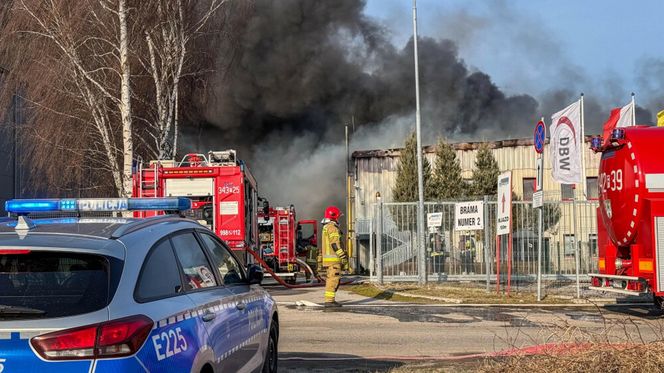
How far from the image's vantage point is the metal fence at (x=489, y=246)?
15469 millimetres

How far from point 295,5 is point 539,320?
15.0m

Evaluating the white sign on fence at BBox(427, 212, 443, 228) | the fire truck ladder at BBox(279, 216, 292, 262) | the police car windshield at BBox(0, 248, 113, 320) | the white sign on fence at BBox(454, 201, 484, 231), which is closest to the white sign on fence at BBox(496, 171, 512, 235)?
the white sign on fence at BBox(454, 201, 484, 231)

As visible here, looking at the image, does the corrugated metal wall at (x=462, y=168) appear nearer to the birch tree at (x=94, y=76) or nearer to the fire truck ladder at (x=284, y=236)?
the fire truck ladder at (x=284, y=236)

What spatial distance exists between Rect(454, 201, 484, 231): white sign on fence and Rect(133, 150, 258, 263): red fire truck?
16.0ft

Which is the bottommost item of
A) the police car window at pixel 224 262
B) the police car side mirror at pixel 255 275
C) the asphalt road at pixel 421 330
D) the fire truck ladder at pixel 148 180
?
the asphalt road at pixel 421 330

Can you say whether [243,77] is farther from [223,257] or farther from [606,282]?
[223,257]

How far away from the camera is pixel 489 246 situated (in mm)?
15383

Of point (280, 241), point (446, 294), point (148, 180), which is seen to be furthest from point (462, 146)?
point (148, 180)

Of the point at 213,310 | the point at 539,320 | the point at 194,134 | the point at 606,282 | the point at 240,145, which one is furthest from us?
the point at 240,145

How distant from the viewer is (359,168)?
2923cm

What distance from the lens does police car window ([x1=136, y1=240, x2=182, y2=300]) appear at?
3.24 m

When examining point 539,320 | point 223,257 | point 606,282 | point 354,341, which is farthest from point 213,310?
point 606,282

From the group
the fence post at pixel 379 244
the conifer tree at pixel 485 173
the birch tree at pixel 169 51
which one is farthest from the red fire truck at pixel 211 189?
the conifer tree at pixel 485 173

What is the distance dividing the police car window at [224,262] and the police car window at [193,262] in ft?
0.60
